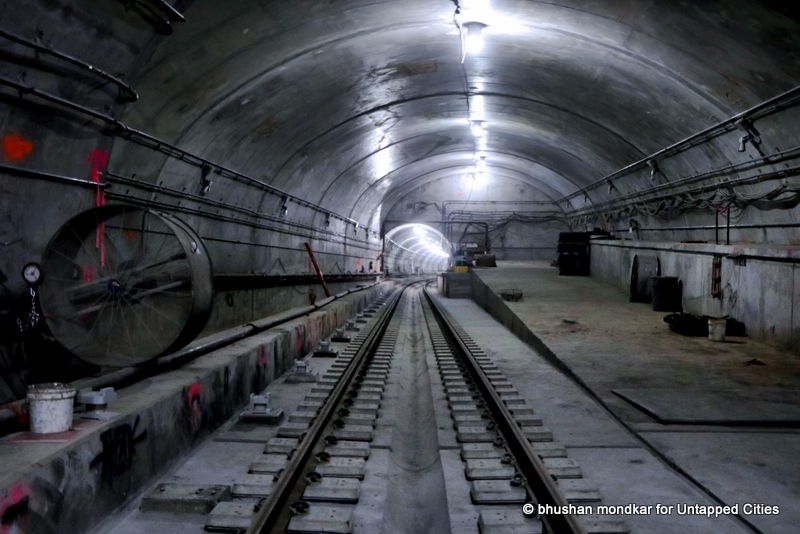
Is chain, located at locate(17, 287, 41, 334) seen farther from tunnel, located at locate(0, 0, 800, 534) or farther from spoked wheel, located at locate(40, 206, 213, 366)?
spoked wheel, located at locate(40, 206, 213, 366)

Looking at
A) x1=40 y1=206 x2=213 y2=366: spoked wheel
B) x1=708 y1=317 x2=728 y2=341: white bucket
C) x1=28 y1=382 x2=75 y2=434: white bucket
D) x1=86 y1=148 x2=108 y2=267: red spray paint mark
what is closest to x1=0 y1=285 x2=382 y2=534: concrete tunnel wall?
x1=28 y1=382 x2=75 y2=434: white bucket

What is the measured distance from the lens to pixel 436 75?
45.4ft

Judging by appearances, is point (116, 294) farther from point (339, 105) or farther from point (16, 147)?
point (339, 105)

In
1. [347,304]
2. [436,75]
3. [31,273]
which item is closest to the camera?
[31,273]

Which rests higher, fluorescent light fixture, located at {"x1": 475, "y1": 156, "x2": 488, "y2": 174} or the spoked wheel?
fluorescent light fixture, located at {"x1": 475, "y1": 156, "x2": 488, "y2": 174}

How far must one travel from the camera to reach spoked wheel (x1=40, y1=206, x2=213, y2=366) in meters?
5.79

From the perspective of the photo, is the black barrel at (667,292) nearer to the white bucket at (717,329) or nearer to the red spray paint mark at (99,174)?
the white bucket at (717,329)

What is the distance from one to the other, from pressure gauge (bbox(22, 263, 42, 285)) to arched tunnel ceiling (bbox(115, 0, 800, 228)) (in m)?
2.98

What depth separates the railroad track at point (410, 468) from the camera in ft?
13.5

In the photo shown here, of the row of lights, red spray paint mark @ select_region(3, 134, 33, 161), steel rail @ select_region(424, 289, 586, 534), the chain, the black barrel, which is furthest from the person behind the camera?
the black barrel

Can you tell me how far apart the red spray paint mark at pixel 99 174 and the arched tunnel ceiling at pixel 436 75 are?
97 centimetres

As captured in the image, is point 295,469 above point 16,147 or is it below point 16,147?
below

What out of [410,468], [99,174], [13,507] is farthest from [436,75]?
[13,507]

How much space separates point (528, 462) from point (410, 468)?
3.95ft
